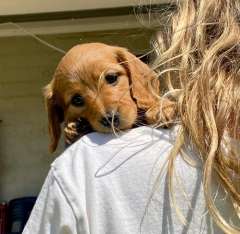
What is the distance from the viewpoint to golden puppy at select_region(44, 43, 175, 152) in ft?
7.73

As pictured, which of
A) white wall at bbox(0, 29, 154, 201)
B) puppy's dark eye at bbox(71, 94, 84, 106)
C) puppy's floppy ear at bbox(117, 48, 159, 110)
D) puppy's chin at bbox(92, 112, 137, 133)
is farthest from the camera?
white wall at bbox(0, 29, 154, 201)

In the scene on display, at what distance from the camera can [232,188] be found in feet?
4.00

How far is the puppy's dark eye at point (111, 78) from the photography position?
100 inches

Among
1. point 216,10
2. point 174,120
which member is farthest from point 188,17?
point 174,120

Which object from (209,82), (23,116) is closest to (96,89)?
(209,82)

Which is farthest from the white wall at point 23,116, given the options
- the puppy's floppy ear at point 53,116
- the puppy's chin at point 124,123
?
the puppy's chin at point 124,123

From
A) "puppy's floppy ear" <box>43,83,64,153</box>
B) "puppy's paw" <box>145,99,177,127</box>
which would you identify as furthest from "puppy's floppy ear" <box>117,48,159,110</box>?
"puppy's paw" <box>145,99,177,127</box>

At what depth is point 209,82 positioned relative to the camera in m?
1.31

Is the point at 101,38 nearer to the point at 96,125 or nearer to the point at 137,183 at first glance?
the point at 96,125

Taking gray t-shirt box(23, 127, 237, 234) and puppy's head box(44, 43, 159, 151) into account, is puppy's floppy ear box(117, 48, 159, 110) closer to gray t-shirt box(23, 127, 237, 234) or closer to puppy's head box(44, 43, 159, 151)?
puppy's head box(44, 43, 159, 151)

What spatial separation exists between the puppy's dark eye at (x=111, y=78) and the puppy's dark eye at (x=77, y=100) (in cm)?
14

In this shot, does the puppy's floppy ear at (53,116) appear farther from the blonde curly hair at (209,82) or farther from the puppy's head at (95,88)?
the blonde curly hair at (209,82)

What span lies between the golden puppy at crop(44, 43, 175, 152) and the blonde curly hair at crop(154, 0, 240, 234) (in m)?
0.79

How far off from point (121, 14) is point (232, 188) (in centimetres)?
550
